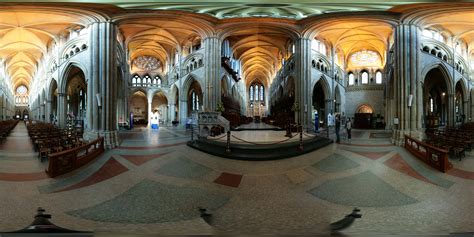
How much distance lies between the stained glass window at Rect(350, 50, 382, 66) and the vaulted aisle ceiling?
635 inches

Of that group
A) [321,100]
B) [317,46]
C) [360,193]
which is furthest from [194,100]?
[360,193]

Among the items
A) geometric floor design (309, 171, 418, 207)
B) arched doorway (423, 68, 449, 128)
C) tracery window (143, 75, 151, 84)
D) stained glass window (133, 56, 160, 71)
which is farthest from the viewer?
tracery window (143, 75, 151, 84)

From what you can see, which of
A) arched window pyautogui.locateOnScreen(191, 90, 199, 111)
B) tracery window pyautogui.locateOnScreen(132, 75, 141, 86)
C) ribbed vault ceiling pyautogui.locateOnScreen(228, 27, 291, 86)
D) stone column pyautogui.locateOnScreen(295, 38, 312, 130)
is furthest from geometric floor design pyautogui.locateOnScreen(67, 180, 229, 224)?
tracery window pyautogui.locateOnScreen(132, 75, 141, 86)

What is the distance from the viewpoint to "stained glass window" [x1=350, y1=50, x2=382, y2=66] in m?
15.0

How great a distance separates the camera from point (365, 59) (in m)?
15.6

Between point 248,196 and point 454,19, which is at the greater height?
point 454,19

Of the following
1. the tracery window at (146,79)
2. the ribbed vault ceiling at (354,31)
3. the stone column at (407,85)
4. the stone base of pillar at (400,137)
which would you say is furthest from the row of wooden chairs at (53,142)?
the tracery window at (146,79)

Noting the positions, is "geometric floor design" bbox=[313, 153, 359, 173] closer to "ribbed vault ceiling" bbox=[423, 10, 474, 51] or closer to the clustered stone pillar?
"ribbed vault ceiling" bbox=[423, 10, 474, 51]

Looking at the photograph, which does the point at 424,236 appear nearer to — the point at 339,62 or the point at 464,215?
the point at 464,215

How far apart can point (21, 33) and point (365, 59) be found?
1761 cm

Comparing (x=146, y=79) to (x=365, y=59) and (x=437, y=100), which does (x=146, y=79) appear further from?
(x=437, y=100)

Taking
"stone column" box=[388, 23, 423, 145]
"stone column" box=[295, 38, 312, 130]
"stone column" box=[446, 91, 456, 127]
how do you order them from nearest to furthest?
"stone column" box=[388, 23, 423, 145], "stone column" box=[295, 38, 312, 130], "stone column" box=[446, 91, 456, 127]

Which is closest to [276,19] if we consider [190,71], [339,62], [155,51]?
[190,71]

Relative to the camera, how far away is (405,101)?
19.9 ft
